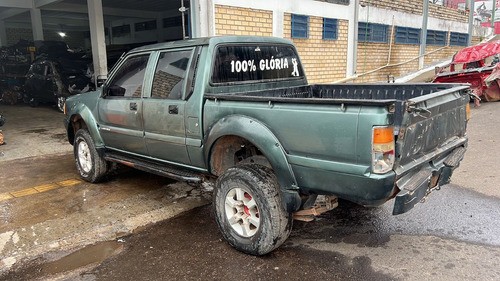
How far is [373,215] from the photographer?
4.28 meters

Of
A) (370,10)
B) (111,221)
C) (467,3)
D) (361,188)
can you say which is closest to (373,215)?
(361,188)

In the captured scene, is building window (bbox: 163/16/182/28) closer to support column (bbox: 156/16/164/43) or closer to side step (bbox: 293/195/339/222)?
support column (bbox: 156/16/164/43)

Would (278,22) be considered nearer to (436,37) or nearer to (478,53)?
(478,53)

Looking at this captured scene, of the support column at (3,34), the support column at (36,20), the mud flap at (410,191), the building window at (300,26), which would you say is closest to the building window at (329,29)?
the building window at (300,26)

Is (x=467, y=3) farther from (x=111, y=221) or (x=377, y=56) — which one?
(x=111, y=221)

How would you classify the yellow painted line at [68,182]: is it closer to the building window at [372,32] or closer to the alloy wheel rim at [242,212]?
the alloy wheel rim at [242,212]

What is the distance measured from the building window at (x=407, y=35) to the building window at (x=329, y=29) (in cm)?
484

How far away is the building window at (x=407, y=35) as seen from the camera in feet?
54.0

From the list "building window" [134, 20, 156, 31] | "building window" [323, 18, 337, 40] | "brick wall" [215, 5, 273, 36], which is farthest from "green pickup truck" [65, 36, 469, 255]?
"building window" [134, 20, 156, 31]

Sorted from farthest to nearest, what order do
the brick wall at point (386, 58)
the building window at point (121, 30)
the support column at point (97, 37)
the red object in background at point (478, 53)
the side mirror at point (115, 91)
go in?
the building window at point (121, 30), the brick wall at point (386, 58), the support column at point (97, 37), the red object in background at point (478, 53), the side mirror at point (115, 91)

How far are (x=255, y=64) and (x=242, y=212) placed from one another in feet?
5.54

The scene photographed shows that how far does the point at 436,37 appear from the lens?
1916 cm

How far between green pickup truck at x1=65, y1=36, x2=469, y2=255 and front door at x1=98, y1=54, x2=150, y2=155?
15 mm

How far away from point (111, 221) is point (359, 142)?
2860mm
